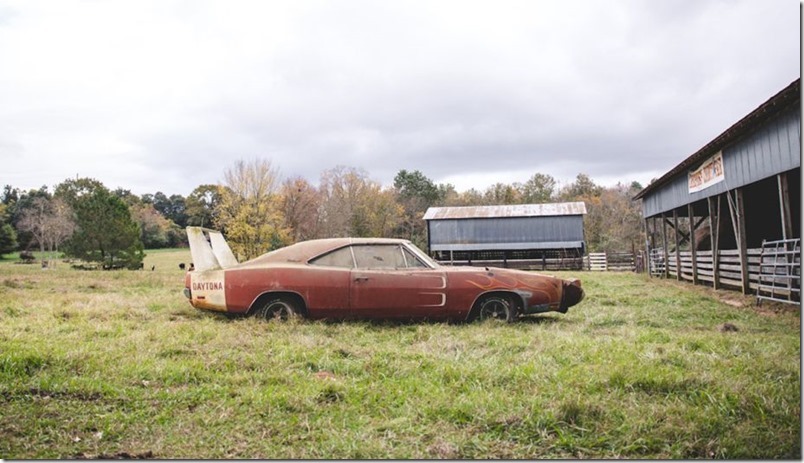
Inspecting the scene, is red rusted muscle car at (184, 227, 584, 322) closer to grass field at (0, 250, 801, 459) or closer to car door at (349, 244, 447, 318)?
car door at (349, 244, 447, 318)

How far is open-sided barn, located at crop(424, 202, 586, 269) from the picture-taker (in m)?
29.4

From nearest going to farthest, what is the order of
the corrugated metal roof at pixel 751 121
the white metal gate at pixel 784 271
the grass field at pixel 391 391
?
the grass field at pixel 391 391
the corrugated metal roof at pixel 751 121
the white metal gate at pixel 784 271

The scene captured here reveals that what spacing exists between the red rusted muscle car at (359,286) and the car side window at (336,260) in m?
0.01

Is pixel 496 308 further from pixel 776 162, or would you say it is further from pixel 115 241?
pixel 115 241

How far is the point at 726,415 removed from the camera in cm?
276

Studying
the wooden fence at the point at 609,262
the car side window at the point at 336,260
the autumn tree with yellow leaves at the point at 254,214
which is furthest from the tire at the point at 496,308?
the wooden fence at the point at 609,262

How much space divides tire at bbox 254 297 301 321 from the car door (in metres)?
0.71

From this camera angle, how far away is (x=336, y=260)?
6.41 m

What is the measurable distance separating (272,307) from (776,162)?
8.37 meters

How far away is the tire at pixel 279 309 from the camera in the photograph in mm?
6195

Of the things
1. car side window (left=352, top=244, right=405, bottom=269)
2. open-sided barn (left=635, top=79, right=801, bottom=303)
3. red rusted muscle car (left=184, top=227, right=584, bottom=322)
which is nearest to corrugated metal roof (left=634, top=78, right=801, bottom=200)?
open-sided barn (left=635, top=79, right=801, bottom=303)

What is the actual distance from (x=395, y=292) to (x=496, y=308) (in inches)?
53.7

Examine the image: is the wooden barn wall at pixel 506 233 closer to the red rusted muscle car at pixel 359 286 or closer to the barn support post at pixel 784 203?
the barn support post at pixel 784 203

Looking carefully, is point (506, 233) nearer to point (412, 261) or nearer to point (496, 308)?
point (496, 308)
